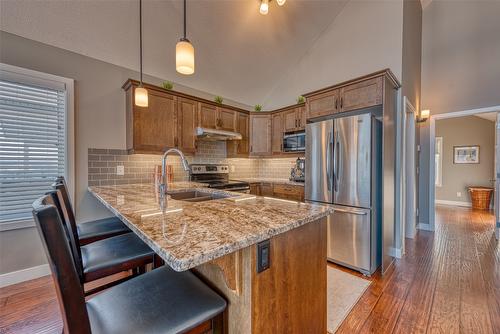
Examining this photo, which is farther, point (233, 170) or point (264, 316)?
point (233, 170)

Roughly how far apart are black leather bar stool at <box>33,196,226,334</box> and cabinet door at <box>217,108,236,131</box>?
289 centimetres

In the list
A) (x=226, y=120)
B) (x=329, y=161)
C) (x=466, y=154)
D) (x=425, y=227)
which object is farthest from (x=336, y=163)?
(x=466, y=154)

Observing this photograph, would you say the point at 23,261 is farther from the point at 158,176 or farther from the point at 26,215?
the point at 158,176

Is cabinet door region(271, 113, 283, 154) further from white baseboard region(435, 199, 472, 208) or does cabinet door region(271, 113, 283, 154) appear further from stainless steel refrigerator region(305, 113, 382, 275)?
white baseboard region(435, 199, 472, 208)

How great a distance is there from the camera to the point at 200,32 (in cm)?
303

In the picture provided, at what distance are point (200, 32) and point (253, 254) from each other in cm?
318

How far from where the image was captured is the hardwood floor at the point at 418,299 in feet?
5.43

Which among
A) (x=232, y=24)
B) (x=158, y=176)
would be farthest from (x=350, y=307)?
(x=232, y=24)

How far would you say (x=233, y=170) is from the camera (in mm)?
4375

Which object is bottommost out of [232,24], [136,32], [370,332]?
[370,332]

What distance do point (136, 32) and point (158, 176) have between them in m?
1.86

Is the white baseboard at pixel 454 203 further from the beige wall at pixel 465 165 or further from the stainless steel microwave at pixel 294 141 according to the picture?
the stainless steel microwave at pixel 294 141

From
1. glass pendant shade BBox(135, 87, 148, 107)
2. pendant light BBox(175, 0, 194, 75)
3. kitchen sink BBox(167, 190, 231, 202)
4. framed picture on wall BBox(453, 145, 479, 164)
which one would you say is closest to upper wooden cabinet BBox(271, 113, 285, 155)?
kitchen sink BBox(167, 190, 231, 202)

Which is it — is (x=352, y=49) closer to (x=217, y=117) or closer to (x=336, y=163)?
(x=336, y=163)
